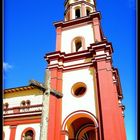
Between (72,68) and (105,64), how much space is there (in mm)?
2832

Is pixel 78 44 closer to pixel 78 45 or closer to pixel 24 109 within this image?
pixel 78 45

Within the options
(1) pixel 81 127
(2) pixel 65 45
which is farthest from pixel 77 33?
(1) pixel 81 127

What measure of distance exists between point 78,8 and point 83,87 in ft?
34.9

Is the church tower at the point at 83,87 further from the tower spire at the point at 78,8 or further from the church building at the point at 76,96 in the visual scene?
the tower spire at the point at 78,8

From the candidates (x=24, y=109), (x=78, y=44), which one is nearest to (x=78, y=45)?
(x=78, y=44)

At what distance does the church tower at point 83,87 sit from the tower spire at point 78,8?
8.64 ft

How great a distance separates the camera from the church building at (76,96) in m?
15.5

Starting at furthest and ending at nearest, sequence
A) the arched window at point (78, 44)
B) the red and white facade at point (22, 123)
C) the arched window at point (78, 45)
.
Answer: the arched window at point (78, 45), the arched window at point (78, 44), the red and white facade at point (22, 123)

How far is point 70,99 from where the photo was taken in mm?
17125

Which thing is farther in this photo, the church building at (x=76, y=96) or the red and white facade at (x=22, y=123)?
the red and white facade at (x=22, y=123)

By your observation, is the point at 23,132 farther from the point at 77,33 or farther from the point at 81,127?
the point at 77,33

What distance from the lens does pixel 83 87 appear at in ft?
57.8

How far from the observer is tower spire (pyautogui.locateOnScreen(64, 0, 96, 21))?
23.9m

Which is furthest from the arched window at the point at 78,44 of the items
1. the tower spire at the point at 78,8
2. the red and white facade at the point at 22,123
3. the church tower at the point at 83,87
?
the red and white facade at the point at 22,123
